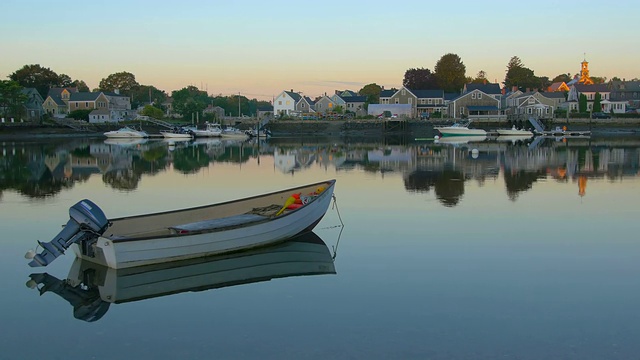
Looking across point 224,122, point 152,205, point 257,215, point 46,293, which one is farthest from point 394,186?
point 224,122

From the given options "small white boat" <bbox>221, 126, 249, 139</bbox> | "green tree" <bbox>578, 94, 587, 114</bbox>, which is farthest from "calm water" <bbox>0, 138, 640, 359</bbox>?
"green tree" <bbox>578, 94, 587, 114</bbox>

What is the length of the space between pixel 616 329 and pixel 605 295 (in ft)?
6.59

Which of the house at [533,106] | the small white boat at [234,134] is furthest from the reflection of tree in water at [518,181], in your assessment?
the house at [533,106]

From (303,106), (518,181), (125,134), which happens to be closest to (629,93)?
(303,106)

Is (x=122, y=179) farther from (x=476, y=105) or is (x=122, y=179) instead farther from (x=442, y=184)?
(x=476, y=105)

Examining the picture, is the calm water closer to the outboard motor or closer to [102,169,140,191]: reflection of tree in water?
the outboard motor

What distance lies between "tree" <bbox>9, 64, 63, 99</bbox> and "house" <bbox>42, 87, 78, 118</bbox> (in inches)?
173

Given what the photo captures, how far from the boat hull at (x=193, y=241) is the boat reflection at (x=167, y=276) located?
198mm

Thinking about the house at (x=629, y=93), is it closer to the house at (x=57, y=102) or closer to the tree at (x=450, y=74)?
the tree at (x=450, y=74)

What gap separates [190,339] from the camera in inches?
398

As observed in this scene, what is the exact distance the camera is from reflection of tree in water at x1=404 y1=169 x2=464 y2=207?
83.1ft

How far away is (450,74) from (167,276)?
134m

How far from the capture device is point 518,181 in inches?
1230

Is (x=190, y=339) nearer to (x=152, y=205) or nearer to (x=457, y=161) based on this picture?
(x=152, y=205)
